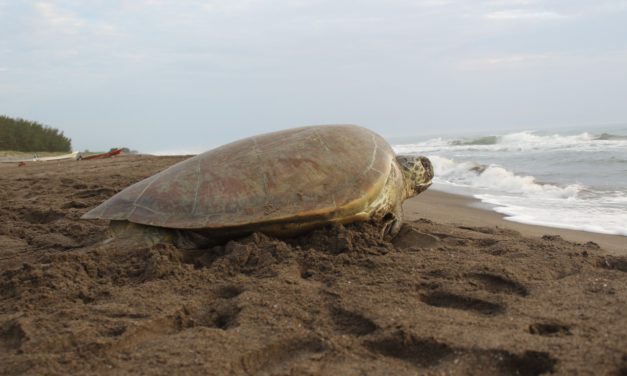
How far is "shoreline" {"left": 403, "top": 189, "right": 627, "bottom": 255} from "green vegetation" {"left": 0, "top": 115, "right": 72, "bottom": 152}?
18.6m

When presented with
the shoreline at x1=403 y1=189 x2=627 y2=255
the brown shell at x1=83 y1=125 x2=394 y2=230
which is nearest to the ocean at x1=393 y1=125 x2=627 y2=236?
the shoreline at x1=403 y1=189 x2=627 y2=255

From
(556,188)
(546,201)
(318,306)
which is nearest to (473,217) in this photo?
(546,201)

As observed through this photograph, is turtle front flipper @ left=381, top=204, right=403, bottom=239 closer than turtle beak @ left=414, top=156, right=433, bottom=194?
Yes

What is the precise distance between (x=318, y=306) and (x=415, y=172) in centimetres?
238

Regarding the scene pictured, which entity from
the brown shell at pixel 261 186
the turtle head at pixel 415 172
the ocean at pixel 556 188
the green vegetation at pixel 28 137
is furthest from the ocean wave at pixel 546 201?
the green vegetation at pixel 28 137

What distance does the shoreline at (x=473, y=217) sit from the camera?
456 cm

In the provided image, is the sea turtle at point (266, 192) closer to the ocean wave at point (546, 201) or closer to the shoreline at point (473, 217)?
the shoreline at point (473, 217)

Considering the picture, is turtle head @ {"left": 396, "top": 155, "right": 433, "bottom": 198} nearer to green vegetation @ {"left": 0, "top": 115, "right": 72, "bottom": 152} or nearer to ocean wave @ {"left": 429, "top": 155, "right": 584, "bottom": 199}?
ocean wave @ {"left": 429, "top": 155, "right": 584, "bottom": 199}

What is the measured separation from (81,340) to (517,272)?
2320 mm

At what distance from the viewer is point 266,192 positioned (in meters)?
3.37

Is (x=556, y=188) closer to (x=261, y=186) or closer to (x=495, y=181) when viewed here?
(x=495, y=181)

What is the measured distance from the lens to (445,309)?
2340 mm

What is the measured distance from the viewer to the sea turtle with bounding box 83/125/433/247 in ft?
10.8

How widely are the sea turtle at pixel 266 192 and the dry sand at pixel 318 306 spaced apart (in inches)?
5.7
